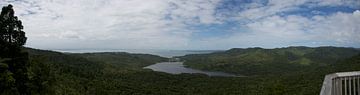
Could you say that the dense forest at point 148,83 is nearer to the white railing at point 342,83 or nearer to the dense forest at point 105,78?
the dense forest at point 105,78

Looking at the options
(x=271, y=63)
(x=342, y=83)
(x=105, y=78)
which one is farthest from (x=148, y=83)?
(x=271, y=63)

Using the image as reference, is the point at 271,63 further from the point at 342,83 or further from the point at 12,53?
the point at 342,83

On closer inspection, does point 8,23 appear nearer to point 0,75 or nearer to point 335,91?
point 0,75

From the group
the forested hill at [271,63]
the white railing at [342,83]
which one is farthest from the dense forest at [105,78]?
the white railing at [342,83]

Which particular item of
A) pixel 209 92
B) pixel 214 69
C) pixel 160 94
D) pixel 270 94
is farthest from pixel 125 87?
pixel 214 69

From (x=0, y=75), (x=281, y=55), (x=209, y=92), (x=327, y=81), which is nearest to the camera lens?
(x=327, y=81)

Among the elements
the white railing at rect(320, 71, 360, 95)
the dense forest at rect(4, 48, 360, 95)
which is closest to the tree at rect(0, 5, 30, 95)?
the dense forest at rect(4, 48, 360, 95)
